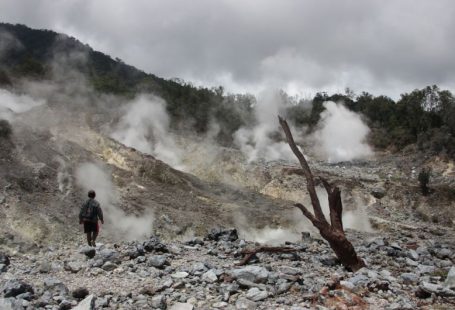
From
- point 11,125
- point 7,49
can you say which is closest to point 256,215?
point 11,125

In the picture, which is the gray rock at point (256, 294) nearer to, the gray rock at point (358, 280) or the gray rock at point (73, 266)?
the gray rock at point (358, 280)

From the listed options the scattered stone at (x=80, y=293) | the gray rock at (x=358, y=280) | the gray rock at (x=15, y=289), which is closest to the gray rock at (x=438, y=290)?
the gray rock at (x=358, y=280)

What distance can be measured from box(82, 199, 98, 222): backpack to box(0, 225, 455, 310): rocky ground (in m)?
1.37

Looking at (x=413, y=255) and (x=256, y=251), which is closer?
(x=256, y=251)

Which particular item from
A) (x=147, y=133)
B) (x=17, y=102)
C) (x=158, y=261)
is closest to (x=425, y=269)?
(x=158, y=261)

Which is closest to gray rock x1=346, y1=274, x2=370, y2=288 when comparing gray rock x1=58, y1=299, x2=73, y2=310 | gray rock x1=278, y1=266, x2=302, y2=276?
gray rock x1=278, y1=266, x2=302, y2=276

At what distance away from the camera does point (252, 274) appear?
7.38m

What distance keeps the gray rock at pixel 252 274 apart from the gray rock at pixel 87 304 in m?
2.06

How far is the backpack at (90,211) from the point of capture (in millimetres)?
11375

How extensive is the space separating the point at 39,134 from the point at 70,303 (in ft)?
71.2

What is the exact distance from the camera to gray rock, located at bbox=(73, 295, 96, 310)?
6414 millimetres

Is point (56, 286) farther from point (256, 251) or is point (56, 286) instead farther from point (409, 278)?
point (409, 278)

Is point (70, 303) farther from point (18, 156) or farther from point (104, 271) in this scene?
point (18, 156)

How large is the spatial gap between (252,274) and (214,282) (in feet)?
1.89
